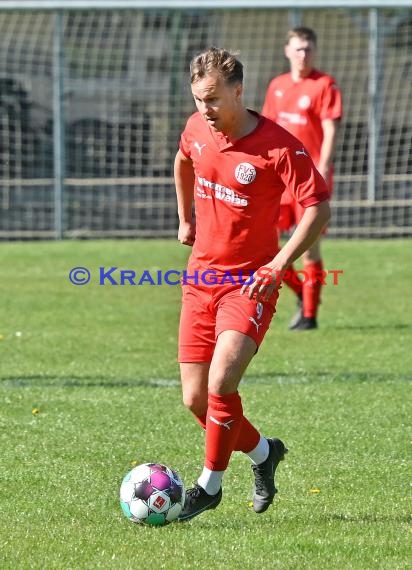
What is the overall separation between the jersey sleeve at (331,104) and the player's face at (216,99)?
488 cm

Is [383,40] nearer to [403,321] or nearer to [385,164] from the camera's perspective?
[385,164]

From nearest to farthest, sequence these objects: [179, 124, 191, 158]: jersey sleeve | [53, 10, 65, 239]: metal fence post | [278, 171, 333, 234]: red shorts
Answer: [179, 124, 191, 158]: jersey sleeve
[278, 171, 333, 234]: red shorts
[53, 10, 65, 239]: metal fence post

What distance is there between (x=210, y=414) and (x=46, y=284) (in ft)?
26.4

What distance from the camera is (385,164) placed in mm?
16391

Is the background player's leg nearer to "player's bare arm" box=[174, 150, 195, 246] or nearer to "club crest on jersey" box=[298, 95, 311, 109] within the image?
"club crest on jersey" box=[298, 95, 311, 109]

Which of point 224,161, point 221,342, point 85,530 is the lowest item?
point 85,530

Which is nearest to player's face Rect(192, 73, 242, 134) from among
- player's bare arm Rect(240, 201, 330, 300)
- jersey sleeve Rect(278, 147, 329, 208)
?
jersey sleeve Rect(278, 147, 329, 208)

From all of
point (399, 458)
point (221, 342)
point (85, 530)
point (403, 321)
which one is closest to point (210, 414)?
point (221, 342)

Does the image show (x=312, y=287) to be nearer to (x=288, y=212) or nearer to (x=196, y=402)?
(x=288, y=212)

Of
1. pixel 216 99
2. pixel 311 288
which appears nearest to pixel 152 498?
pixel 216 99

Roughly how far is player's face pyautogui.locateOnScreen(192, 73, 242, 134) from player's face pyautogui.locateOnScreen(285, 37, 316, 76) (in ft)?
15.5

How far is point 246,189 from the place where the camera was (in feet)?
15.8

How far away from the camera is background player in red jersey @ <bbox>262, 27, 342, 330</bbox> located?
9508 mm

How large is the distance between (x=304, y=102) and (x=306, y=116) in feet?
0.37
